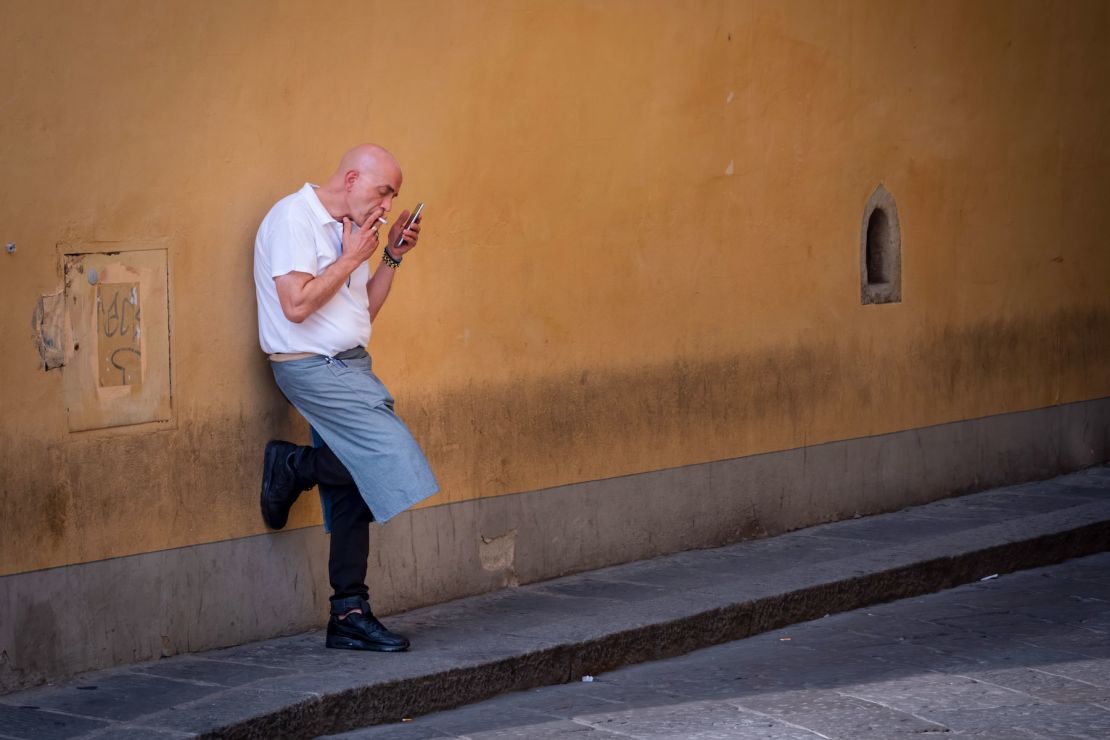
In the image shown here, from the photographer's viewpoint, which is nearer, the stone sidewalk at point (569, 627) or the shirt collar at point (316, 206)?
the stone sidewalk at point (569, 627)

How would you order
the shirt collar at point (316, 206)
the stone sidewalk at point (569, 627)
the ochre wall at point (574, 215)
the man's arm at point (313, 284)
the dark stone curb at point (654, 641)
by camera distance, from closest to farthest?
the stone sidewalk at point (569, 627), the dark stone curb at point (654, 641), the ochre wall at point (574, 215), the man's arm at point (313, 284), the shirt collar at point (316, 206)

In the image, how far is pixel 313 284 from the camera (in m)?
5.86

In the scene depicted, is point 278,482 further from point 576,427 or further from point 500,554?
point 576,427

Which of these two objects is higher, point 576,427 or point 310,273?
point 310,273

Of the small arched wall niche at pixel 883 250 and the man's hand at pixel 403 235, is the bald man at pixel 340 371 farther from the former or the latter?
the small arched wall niche at pixel 883 250

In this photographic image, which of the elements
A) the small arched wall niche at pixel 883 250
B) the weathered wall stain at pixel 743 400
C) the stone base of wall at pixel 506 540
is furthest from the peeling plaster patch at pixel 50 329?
the small arched wall niche at pixel 883 250

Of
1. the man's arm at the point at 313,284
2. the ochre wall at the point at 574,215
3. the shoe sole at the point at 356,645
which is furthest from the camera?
the shoe sole at the point at 356,645

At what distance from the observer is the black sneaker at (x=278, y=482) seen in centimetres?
617

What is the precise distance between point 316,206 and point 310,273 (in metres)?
0.27

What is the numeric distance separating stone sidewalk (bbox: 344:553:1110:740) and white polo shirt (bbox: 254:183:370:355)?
1.35 metres

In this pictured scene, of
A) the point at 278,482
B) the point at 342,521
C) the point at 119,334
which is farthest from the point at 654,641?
the point at 119,334

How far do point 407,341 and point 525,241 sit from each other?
0.76m

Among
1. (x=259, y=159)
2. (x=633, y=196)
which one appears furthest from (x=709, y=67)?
(x=259, y=159)

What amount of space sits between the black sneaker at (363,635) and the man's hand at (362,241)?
1242 millimetres
